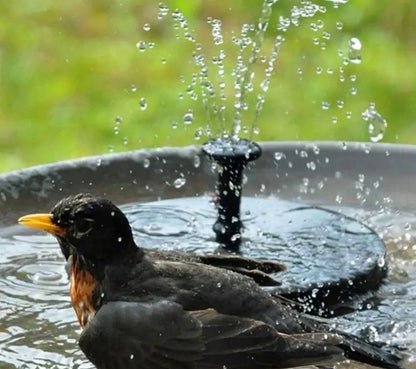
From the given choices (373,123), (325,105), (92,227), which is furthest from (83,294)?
(373,123)

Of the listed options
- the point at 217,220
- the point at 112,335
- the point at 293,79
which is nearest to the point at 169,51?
the point at 293,79

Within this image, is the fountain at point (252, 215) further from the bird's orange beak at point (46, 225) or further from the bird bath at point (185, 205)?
the bird's orange beak at point (46, 225)

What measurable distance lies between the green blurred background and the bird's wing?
11.8 ft

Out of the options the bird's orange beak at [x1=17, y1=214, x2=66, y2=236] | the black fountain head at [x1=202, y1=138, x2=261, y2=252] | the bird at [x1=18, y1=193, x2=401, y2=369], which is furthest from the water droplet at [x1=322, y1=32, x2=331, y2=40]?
the bird's orange beak at [x1=17, y1=214, x2=66, y2=236]

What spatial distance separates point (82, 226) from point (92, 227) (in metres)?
0.03

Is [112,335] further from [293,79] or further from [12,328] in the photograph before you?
[293,79]

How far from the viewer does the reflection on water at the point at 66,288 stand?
363 cm

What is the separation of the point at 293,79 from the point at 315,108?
15.3 inches

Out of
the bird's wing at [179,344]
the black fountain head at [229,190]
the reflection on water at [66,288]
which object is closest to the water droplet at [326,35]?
the reflection on water at [66,288]

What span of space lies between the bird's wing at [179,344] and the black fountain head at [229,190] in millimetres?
878

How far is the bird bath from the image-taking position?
148 inches

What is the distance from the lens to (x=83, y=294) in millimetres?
3418

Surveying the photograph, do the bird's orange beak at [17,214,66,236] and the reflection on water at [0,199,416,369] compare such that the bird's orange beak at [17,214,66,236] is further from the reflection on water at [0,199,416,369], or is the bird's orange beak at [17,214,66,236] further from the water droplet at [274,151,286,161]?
the water droplet at [274,151,286,161]

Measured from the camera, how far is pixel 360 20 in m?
8.43
